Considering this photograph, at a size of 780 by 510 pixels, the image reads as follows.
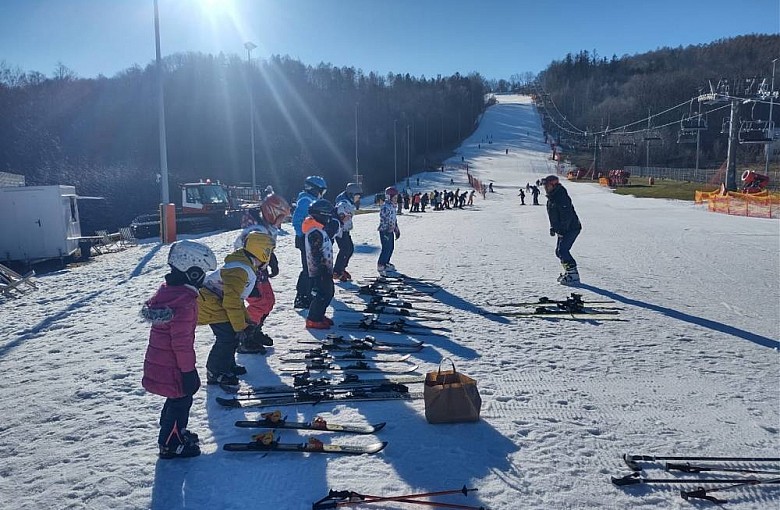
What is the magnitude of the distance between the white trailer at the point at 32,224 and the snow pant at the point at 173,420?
662 inches

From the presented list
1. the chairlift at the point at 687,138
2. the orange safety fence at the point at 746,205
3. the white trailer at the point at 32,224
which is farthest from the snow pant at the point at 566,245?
the chairlift at the point at 687,138

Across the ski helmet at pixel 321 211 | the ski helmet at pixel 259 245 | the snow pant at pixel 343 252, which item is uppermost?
the ski helmet at pixel 321 211

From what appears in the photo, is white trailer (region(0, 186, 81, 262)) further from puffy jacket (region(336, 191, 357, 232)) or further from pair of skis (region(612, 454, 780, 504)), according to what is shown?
pair of skis (region(612, 454, 780, 504))

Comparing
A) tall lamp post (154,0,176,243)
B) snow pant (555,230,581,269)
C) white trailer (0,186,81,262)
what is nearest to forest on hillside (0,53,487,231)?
tall lamp post (154,0,176,243)

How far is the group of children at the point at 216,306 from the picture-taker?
404 cm

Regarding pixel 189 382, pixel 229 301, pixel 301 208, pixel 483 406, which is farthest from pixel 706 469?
pixel 301 208

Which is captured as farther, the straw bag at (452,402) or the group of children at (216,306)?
the straw bag at (452,402)

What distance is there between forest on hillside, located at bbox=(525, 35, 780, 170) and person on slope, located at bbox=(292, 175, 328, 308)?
46.2 metres

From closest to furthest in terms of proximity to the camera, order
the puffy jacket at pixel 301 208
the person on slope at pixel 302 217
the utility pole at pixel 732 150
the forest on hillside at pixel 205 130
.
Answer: the person on slope at pixel 302 217, the puffy jacket at pixel 301 208, the utility pole at pixel 732 150, the forest on hillside at pixel 205 130

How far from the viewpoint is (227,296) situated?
17.4 ft

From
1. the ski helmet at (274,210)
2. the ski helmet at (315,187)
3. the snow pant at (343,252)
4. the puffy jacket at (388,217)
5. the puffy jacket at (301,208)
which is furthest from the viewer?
the puffy jacket at (388,217)

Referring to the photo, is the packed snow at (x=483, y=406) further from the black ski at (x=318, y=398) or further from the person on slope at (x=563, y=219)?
the person on slope at (x=563, y=219)

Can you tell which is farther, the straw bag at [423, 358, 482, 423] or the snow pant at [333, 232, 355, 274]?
the snow pant at [333, 232, 355, 274]

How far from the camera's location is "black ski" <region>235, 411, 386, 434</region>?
4.58m
